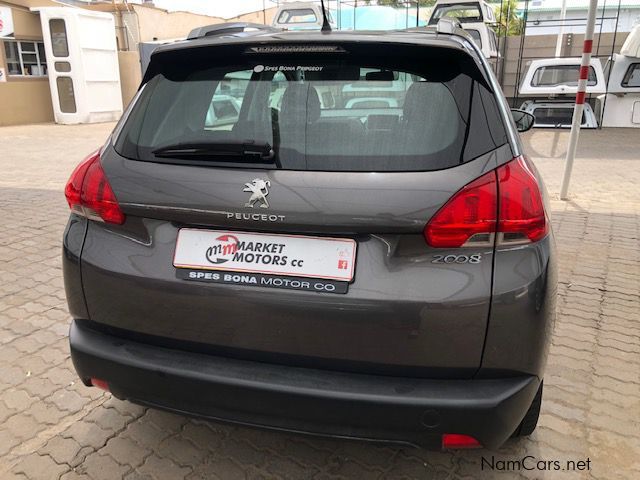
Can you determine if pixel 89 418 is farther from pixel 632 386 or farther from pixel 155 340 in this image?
pixel 632 386

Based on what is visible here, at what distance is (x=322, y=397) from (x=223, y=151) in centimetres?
89

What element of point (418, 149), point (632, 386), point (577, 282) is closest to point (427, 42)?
point (418, 149)

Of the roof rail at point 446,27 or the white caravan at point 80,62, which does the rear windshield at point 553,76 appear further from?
the roof rail at point 446,27

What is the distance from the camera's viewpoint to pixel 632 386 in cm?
284

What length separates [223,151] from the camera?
1911 millimetres

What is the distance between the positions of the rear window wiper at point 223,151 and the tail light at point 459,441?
3.49 feet

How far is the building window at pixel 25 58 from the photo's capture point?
679 inches

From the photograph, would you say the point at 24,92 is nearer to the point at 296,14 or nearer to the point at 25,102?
the point at 25,102

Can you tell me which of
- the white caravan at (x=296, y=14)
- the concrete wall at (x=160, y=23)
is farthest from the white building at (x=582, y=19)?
the concrete wall at (x=160, y=23)

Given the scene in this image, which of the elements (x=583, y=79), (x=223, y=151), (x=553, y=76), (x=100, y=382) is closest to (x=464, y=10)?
(x=553, y=76)

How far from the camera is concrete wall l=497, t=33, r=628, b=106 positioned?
55.4ft

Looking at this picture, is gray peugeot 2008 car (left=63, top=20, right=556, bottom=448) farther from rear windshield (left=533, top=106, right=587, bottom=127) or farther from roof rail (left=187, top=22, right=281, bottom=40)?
rear windshield (left=533, top=106, right=587, bottom=127)

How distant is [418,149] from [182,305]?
931 millimetres

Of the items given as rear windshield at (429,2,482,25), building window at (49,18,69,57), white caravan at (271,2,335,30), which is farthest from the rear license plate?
building window at (49,18,69,57)
